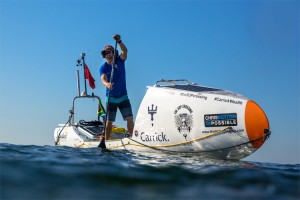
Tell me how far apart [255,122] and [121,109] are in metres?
3.37

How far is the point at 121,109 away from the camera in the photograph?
26.8 feet

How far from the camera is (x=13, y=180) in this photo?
112 inches

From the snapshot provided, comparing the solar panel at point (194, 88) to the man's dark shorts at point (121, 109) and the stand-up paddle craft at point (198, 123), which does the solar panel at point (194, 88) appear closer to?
the stand-up paddle craft at point (198, 123)

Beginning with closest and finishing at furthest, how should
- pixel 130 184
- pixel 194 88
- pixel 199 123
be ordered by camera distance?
1. pixel 130 184
2. pixel 199 123
3. pixel 194 88

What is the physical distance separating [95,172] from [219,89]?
166 inches

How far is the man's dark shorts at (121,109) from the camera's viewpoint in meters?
8.06

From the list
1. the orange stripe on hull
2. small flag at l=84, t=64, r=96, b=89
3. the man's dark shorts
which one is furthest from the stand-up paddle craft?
small flag at l=84, t=64, r=96, b=89

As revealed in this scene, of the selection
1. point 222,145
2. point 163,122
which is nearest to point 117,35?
point 163,122

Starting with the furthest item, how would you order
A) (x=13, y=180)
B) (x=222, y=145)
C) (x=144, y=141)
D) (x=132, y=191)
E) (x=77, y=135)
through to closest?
(x=77, y=135) → (x=144, y=141) → (x=222, y=145) → (x=13, y=180) → (x=132, y=191)

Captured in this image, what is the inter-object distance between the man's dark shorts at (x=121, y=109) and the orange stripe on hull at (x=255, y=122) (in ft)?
10.1

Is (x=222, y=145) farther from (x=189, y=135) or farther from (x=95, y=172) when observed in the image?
(x=95, y=172)

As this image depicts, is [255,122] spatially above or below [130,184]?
above

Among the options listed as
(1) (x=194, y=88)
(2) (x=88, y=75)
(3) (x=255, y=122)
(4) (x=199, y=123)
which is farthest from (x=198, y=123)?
(2) (x=88, y=75)

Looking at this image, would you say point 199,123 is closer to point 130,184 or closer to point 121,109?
point 121,109
